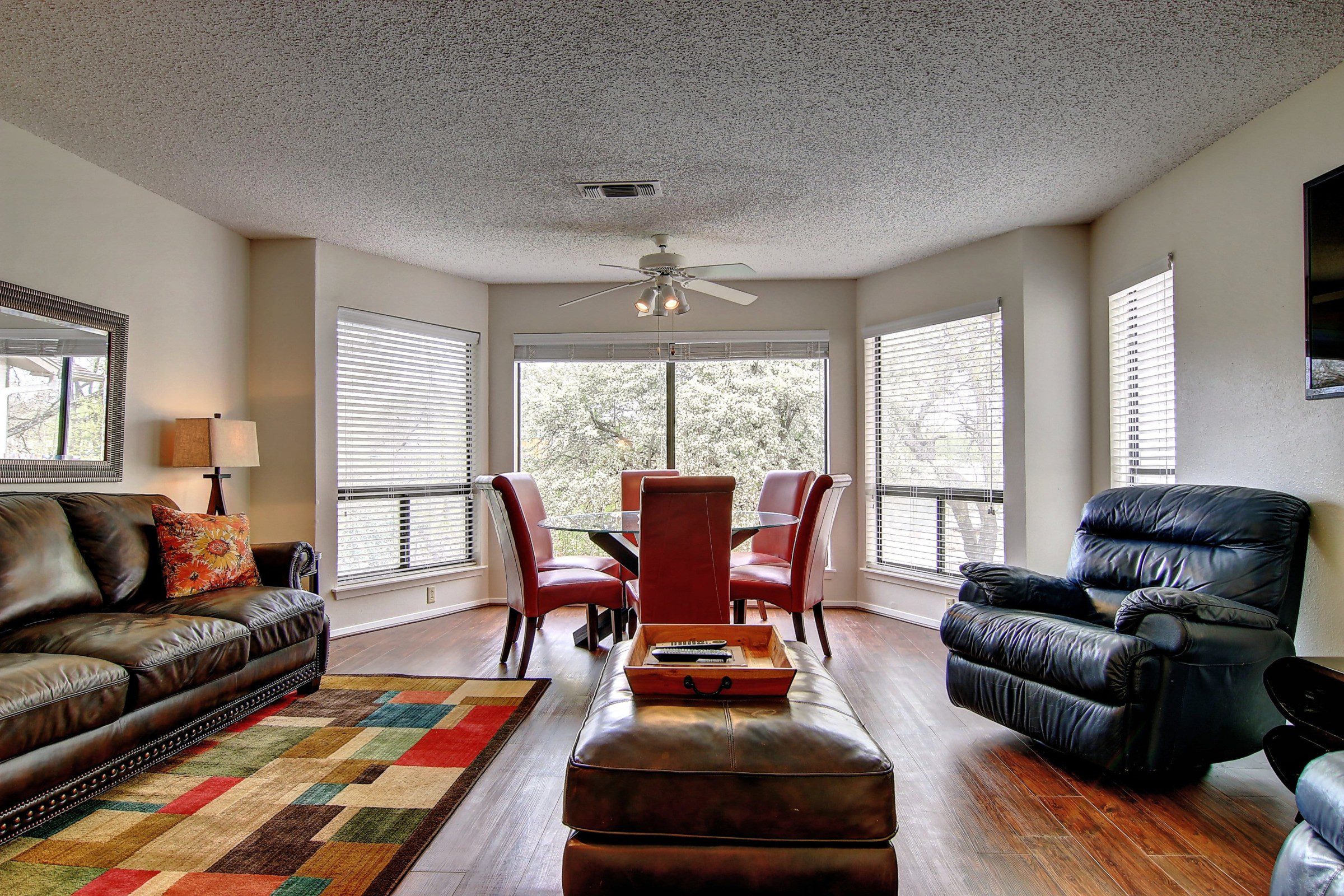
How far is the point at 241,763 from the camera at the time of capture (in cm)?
258

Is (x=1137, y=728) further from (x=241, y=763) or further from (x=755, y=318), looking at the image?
(x=755, y=318)

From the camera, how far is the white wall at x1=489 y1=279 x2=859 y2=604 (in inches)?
218

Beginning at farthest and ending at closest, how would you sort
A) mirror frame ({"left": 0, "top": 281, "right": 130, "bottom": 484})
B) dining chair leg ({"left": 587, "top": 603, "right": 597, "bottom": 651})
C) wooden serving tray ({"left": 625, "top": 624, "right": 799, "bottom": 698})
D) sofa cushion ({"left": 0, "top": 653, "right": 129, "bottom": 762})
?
dining chair leg ({"left": 587, "top": 603, "right": 597, "bottom": 651}), mirror frame ({"left": 0, "top": 281, "right": 130, "bottom": 484}), sofa cushion ({"left": 0, "top": 653, "right": 129, "bottom": 762}), wooden serving tray ({"left": 625, "top": 624, "right": 799, "bottom": 698})

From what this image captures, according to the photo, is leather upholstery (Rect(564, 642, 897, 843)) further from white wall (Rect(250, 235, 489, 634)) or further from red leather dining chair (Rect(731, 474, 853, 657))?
white wall (Rect(250, 235, 489, 634))

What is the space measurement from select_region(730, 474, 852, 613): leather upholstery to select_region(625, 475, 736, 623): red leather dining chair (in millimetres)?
490

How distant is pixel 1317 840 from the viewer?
146cm

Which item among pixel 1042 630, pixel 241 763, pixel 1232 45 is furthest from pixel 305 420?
pixel 1232 45

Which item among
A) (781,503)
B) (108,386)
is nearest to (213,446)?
(108,386)

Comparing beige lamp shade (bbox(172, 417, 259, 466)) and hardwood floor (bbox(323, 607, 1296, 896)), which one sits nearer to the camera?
hardwood floor (bbox(323, 607, 1296, 896))

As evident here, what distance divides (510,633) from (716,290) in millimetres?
2277

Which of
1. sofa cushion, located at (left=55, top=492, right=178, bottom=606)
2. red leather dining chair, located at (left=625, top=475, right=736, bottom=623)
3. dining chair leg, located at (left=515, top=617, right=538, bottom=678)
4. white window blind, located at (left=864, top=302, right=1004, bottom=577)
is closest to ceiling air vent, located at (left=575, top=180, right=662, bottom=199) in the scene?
red leather dining chair, located at (left=625, top=475, right=736, bottom=623)

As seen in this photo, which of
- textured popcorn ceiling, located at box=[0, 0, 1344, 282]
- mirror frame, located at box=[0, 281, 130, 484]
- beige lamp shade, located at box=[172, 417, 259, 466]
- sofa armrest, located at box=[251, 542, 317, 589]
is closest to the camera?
textured popcorn ceiling, located at box=[0, 0, 1344, 282]

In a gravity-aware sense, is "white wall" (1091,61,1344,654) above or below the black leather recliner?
above

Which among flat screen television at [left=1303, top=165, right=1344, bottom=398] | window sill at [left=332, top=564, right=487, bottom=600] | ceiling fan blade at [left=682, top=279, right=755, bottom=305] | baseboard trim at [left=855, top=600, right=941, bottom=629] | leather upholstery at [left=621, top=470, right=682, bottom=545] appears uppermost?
ceiling fan blade at [left=682, top=279, right=755, bottom=305]
